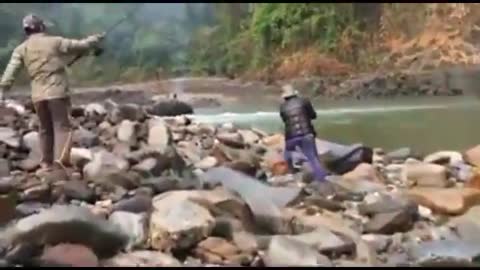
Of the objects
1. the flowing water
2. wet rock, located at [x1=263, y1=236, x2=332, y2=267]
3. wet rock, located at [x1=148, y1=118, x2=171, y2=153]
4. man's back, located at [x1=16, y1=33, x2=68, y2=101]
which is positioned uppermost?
man's back, located at [x1=16, y1=33, x2=68, y2=101]

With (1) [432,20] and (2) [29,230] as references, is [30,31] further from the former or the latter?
(1) [432,20]

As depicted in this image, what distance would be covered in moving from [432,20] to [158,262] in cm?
830

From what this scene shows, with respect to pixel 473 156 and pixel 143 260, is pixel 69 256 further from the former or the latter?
pixel 473 156

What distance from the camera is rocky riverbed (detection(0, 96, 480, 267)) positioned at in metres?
2.23

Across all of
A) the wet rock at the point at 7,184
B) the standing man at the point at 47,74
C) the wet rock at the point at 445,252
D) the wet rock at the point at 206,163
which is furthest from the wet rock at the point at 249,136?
the wet rock at the point at 445,252

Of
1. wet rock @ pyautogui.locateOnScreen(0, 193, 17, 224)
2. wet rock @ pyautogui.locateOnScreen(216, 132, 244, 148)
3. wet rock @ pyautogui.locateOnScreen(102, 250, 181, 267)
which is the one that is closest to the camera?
wet rock @ pyautogui.locateOnScreen(102, 250, 181, 267)

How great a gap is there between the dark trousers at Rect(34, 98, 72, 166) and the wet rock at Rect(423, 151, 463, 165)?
227cm

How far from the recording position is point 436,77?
31.2 feet

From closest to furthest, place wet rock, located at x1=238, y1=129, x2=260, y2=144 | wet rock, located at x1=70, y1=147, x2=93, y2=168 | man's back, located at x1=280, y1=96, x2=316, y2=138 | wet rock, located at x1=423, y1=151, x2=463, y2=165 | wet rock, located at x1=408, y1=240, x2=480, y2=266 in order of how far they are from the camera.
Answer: wet rock, located at x1=408, y1=240, x2=480, y2=266
wet rock, located at x1=70, y1=147, x2=93, y2=168
man's back, located at x1=280, y1=96, x2=316, y2=138
wet rock, located at x1=423, y1=151, x2=463, y2=165
wet rock, located at x1=238, y1=129, x2=260, y2=144

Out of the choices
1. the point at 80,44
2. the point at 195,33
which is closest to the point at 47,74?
the point at 80,44

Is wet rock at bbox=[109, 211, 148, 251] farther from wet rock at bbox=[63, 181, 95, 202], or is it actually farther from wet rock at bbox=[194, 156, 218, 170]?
wet rock at bbox=[194, 156, 218, 170]

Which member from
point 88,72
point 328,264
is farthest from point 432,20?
point 328,264

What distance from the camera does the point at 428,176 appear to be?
4012mm

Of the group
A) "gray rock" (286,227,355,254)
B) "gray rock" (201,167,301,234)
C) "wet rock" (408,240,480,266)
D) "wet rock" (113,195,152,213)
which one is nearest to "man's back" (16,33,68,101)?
"wet rock" (113,195,152,213)
